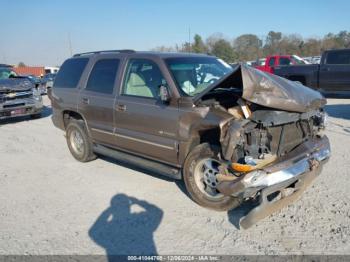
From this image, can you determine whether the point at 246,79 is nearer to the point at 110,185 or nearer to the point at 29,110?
the point at 110,185

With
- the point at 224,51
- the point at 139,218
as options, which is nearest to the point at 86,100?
the point at 139,218

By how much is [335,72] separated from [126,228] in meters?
11.9

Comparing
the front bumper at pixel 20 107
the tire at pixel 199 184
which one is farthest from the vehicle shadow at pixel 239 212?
the front bumper at pixel 20 107

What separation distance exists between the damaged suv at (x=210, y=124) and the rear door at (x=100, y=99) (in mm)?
18

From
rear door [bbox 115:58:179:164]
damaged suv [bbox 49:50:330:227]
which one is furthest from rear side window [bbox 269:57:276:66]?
rear door [bbox 115:58:179:164]

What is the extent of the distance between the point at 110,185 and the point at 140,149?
721 millimetres

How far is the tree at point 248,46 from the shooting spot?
4809 centimetres

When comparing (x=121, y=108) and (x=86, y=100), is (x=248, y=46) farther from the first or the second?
(x=121, y=108)

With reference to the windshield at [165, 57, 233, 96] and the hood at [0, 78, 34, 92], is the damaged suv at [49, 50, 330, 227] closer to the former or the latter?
the windshield at [165, 57, 233, 96]

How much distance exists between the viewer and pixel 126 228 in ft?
11.8

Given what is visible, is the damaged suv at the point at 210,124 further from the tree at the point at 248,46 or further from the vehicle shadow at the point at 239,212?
the tree at the point at 248,46

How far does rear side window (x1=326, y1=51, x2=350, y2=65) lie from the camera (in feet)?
41.7

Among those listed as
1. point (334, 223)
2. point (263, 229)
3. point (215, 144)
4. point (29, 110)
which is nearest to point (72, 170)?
point (215, 144)

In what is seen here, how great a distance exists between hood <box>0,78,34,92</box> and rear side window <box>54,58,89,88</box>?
4.74 m
